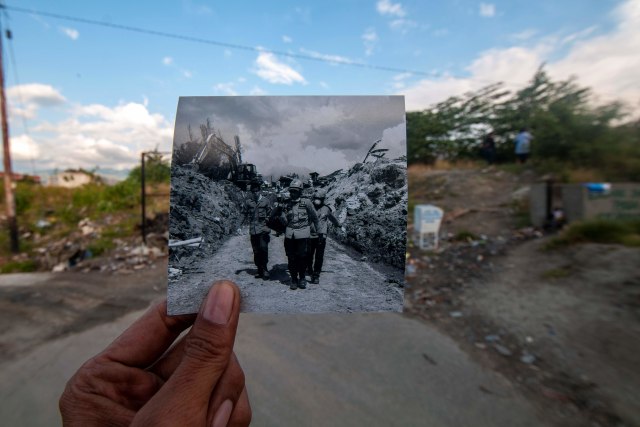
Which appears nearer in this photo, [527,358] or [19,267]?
[527,358]

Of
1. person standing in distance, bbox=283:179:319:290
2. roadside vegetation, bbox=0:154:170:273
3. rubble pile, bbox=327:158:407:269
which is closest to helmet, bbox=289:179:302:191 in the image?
person standing in distance, bbox=283:179:319:290

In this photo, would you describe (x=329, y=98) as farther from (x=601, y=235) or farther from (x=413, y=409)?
(x=601, y=235)

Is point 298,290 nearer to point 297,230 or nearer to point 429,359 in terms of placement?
point 297,230

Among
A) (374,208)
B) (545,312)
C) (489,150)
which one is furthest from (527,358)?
(489,150)

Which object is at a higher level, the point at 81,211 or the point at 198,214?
the point at 81,211

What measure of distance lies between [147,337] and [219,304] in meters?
0.48

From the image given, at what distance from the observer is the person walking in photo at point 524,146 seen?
26.3 feet

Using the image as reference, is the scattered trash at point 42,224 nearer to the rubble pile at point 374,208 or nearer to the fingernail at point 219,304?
the fingernail at point 219,304

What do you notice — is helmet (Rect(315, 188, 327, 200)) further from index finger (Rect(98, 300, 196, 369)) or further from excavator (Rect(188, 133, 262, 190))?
index finger (Rect(98, 300, 196, 369))

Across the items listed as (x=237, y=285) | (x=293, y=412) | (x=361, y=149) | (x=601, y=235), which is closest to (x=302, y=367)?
(x=293, y=412)

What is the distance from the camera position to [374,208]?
102 centimetres

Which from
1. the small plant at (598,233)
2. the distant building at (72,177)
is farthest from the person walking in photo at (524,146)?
the distant building at (72,177)

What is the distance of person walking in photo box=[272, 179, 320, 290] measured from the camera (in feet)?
3.37

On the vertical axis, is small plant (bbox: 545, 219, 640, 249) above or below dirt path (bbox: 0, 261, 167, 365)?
A: above
